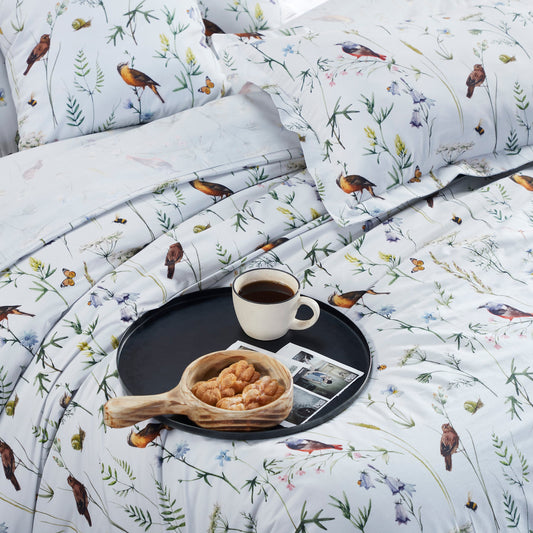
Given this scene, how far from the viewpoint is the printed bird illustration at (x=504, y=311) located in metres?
1.13

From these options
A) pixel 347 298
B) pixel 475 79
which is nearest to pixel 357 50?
pixel 475 79

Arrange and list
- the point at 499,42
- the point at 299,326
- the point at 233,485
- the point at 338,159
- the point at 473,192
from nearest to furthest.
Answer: the point at 233,485
the point at 299,326
the point at 338,159
the point at 473,192
the point at 499,42

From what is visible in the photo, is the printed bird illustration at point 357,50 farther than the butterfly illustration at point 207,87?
No

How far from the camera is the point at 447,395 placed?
0.96 m

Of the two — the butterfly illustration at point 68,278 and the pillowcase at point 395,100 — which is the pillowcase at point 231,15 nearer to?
the pillowcase at point 395,100

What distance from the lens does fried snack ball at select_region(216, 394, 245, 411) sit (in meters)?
0.86

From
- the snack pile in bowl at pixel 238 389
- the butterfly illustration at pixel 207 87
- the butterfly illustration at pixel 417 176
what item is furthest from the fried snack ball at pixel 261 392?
the butterfly illustration at pixel 207 87

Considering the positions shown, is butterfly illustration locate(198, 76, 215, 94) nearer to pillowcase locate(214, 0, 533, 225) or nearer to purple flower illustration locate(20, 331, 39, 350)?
pillowcase locate(214, 0, 533, 225)

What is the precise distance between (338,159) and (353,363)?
0.56 meters

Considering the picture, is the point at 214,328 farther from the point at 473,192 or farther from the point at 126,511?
the point at 473,192

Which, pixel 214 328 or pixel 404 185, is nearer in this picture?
pixel 214 328

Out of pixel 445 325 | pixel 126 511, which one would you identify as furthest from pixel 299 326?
pixel 126 511

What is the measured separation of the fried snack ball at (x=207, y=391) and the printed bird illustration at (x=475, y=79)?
1.01 metres

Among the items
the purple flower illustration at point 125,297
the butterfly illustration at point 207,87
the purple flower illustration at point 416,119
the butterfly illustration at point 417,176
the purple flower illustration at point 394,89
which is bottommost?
the butterfly illustration at point 417,176
